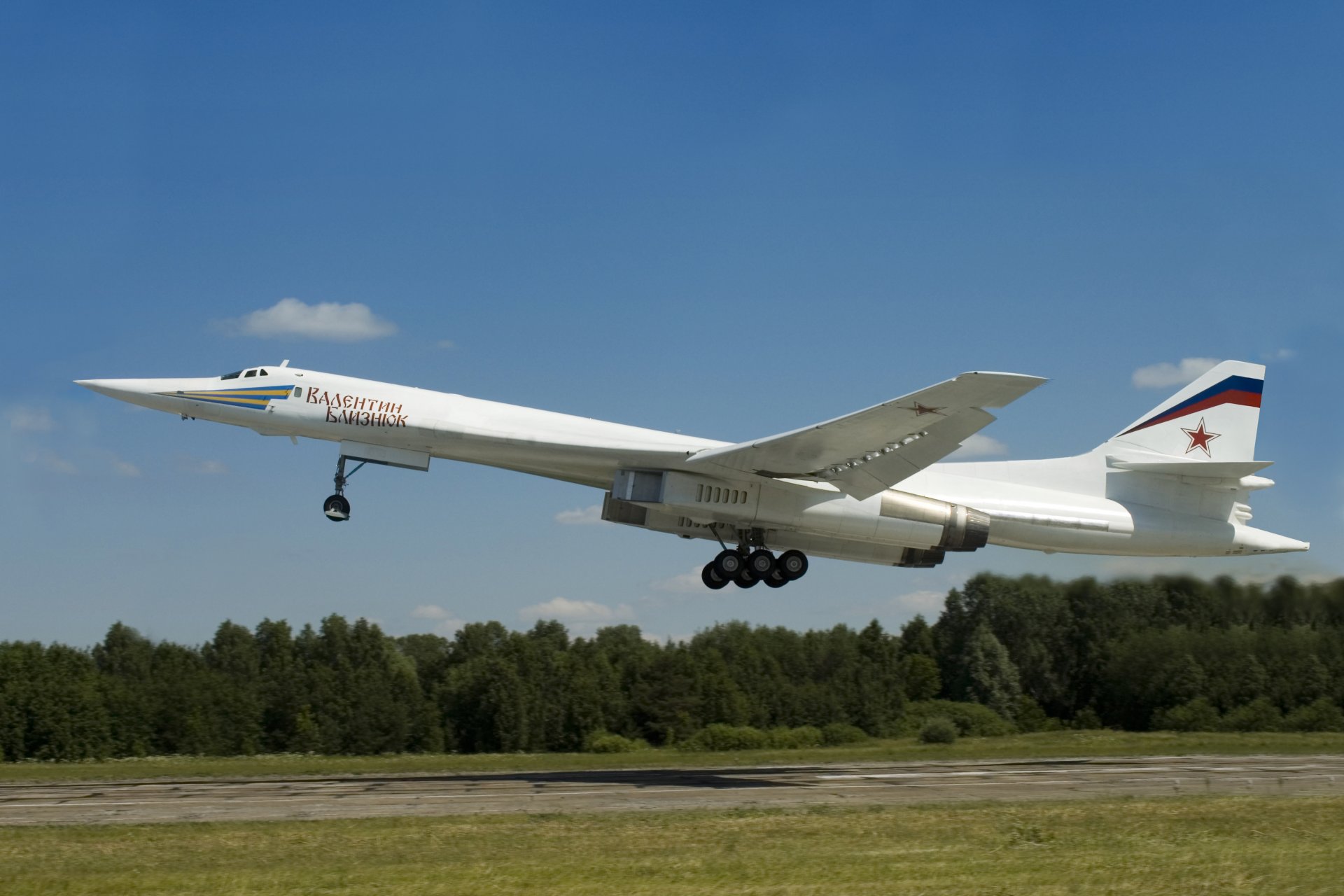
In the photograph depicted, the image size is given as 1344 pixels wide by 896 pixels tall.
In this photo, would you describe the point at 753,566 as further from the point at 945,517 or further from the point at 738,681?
the point at 738,681

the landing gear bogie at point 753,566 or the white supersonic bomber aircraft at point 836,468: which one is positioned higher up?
the white supersonic bomber aircraft at point 836,468

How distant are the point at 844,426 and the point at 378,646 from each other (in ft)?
142

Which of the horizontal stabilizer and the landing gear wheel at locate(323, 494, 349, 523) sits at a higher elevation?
the horizontal stabilizer

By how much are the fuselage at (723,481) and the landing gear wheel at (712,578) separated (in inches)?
20.6

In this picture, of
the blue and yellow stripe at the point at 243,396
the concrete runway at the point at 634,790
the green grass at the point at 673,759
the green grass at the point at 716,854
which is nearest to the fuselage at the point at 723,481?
the blue and yellow stripe at the point at 243,396

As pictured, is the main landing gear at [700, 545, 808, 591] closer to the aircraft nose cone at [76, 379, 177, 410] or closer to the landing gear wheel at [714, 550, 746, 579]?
the landing gear wheel at [714, 550, 746, 579]

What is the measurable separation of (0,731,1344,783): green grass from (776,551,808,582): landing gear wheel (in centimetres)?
319

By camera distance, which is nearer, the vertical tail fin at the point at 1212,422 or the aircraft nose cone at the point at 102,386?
the aircraft nose cone at the point at 102,386

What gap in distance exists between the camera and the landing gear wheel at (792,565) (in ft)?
64.4

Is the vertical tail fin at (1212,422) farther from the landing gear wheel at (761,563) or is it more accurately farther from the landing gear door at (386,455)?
the landing gear door at (386,455)

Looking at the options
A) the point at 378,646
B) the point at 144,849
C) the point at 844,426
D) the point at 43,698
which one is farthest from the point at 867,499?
the point at 378,646

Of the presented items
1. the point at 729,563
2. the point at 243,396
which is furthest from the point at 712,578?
the point at 243,396

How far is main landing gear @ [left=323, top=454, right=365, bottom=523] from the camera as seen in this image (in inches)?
702

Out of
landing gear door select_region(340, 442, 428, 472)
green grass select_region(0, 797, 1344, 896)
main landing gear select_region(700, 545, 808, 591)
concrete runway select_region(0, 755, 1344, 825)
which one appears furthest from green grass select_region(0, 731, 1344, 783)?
green grass select_region(0, 797, 1344, 896)
